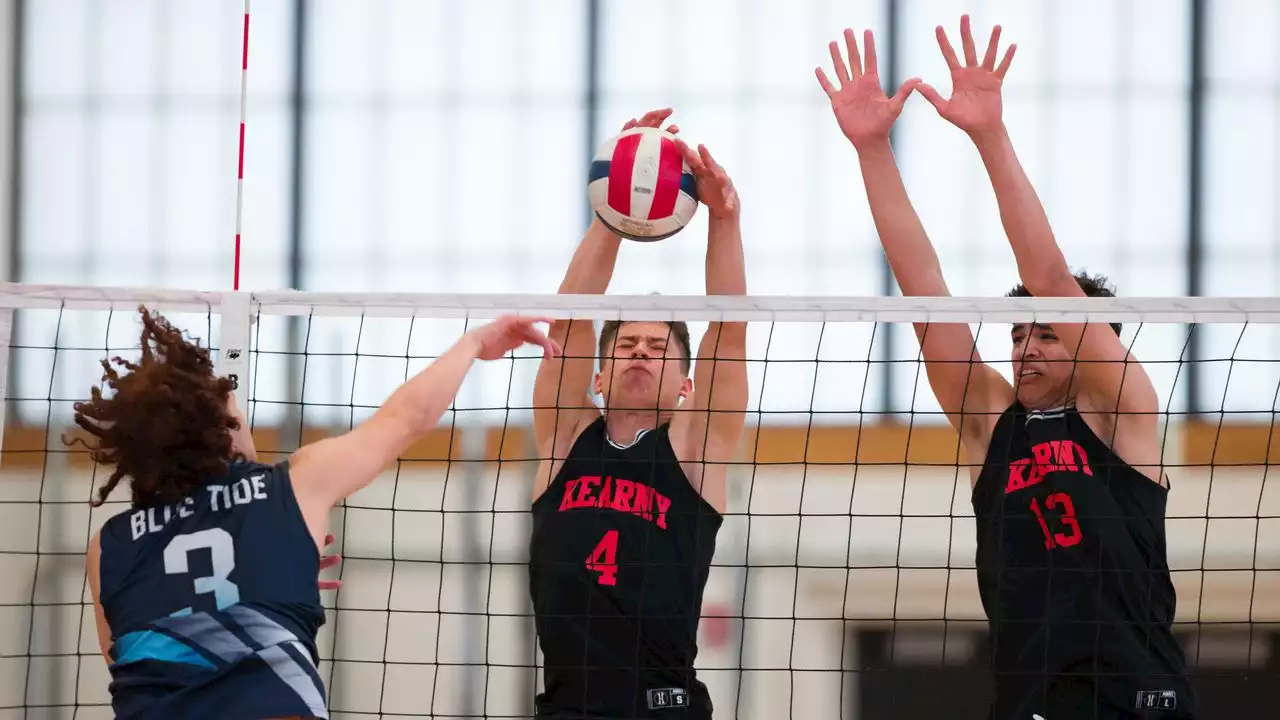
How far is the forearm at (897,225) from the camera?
3.93 m

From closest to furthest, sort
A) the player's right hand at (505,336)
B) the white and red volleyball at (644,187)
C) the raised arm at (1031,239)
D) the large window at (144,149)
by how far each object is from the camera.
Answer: the player's right hand at (505,336) → the white and red volleyball at (644,187) → the raised arm at (1031,239) → the large window at (144,149)

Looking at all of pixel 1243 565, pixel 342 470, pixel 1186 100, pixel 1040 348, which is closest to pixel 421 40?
pixel 1186 100

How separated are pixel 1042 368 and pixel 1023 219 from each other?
431 millimetres

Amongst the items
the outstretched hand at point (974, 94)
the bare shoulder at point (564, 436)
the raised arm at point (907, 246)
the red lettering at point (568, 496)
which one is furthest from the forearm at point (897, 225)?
the red lettering at point (568, 496)

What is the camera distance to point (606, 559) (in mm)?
3656

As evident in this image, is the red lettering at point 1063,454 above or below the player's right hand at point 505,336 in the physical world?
below

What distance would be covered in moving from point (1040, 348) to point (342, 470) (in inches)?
81.9

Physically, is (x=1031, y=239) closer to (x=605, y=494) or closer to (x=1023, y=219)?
(x=1023, y=219)

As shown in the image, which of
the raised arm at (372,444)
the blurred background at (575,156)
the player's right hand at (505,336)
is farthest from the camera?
the blurred background at (575,156)

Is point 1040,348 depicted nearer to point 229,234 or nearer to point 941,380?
point 941,380

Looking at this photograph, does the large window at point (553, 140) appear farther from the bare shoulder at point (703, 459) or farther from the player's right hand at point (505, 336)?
the player's right hand at point (505, 336)

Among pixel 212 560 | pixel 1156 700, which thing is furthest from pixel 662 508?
pixel 212 560

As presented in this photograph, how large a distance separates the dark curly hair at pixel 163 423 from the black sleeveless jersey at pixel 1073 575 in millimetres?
2095

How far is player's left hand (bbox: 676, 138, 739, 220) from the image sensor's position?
3639 millimetres
